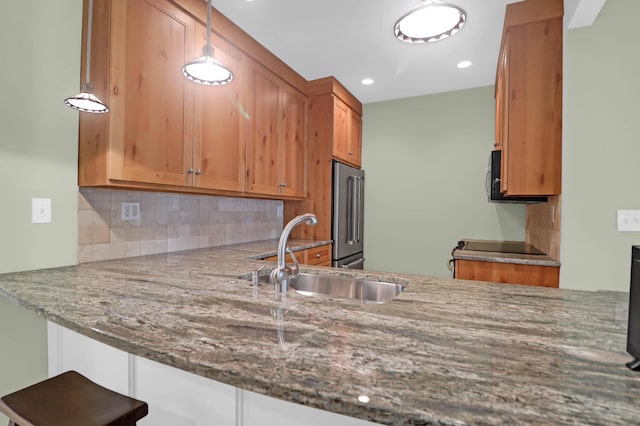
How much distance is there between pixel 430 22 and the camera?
127 cm

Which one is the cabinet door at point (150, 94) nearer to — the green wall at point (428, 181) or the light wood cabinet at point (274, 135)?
the light wood cabinet at point (274, 135)

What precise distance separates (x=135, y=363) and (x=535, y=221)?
3.15 metres

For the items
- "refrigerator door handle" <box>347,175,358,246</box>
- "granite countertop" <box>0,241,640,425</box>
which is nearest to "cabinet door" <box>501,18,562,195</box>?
"granite countertop" <box>0,241,640,425</box>

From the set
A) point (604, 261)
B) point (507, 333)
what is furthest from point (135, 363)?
point (604, 261)

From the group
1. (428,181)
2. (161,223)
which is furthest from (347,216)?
(161,223)

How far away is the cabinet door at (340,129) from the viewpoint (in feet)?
11.1

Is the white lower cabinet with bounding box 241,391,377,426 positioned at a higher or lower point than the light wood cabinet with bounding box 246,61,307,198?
lower

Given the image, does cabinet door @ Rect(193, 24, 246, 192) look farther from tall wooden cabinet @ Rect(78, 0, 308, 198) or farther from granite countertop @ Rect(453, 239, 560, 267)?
granite countertop @ Rect(453, 239, 560, 267)

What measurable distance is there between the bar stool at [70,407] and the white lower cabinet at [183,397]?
0.27ft

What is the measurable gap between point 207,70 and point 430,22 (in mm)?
1026

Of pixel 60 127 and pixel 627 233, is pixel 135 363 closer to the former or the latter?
pixel 60 127

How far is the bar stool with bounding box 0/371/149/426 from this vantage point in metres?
0.84

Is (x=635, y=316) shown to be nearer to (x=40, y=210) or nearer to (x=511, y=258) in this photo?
(x=511, y=258)

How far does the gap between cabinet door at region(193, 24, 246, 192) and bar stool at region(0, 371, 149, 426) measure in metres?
1.30
